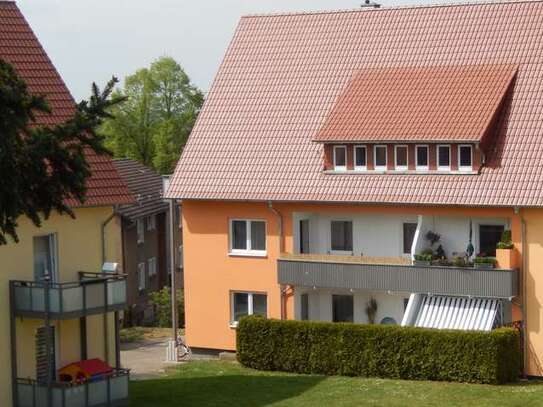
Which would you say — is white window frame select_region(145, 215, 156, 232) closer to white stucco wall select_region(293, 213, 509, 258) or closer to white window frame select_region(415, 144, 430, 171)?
white stucco wall select_region(293, 213, 509, 258)

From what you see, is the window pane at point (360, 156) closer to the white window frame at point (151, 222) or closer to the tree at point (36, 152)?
the tree at point (36, 152)

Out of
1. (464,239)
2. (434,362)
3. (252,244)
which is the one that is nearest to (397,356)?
(434,362)

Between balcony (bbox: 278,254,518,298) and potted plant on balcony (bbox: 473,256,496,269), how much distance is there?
140 mm

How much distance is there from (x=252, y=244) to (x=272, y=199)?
2.28 metres

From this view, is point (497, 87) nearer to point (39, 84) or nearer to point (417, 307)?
point (417, 307)

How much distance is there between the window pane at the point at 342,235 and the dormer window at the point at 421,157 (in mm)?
3670

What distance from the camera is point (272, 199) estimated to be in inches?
1812

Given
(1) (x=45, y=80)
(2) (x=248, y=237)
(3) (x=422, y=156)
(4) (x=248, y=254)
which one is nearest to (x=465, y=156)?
(3) (x=422, y=156)

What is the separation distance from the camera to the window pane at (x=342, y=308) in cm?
4678

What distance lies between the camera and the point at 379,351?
4191 centimetres

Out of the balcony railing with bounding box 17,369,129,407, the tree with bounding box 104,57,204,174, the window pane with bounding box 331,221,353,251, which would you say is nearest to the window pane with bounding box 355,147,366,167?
the window pane with bounding box 331,221,353,251

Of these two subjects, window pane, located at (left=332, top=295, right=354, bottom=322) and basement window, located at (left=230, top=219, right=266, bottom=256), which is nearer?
window pane, located at (left=332, top=295, right=354, bottom=322)

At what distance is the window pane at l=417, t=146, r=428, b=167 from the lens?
44.3 metres

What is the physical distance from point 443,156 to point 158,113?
189ft
